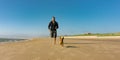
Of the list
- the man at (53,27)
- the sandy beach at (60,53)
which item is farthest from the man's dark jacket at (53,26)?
the sandy beach at (60,53)

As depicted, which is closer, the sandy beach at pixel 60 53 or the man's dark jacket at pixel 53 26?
the sandy beach at pixel 60 53

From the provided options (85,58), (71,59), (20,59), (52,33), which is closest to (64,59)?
(71,59)

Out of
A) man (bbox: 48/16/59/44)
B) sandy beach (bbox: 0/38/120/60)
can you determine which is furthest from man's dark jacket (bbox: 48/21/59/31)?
sandy beach (bbox: 0/38/120/60)

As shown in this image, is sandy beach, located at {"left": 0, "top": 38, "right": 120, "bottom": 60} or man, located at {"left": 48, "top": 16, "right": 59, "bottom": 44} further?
man, located at {"left": 48, "top": 16, "right": 59, "bottom": 44}

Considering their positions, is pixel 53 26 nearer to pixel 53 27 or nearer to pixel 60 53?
pixel 53 27

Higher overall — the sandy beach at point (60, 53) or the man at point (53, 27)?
the man at point (53, 27)

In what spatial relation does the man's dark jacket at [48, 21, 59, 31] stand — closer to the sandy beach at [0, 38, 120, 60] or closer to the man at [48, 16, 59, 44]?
the man at [48, 16, 59, 44]

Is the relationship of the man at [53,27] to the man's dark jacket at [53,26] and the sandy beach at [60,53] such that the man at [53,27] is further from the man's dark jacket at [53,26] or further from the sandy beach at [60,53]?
the sandy beach at [60,53]

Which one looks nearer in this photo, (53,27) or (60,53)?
(60,53)

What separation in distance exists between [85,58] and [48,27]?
249 inches

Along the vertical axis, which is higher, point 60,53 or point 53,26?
point 53,26

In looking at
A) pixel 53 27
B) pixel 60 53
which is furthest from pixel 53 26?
pixel 60 53

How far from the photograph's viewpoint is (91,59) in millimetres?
7410

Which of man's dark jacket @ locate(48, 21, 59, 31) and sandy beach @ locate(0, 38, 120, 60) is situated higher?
man's dark jacket @ locate(48, 21, 59, 31)
